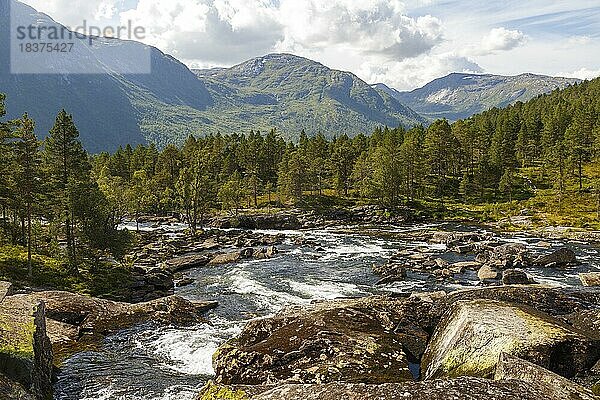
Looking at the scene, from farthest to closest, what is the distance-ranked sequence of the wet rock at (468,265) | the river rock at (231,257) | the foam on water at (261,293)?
1. the river rock at (231,257)
2. the wet rock at (468,265)
3. the foam on water at (261,293)

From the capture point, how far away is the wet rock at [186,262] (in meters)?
61.3

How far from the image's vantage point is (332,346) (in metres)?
16.9

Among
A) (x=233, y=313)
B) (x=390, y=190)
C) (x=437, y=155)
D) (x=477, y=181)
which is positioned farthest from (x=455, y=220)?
(x=233, y=313)

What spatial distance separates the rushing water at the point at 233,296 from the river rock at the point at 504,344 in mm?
12068

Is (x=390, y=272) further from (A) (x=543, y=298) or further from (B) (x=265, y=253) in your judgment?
(A) (x=543, y=298)

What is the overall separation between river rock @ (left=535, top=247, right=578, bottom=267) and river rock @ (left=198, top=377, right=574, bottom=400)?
52605 millimetres

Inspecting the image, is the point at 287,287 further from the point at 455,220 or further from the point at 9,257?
the point at 455,220

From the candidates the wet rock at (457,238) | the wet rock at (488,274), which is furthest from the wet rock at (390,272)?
the wet rock at (457,238)

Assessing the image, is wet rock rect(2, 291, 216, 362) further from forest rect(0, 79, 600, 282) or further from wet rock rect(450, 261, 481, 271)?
wet rock rect(450, 261, 481, 271)

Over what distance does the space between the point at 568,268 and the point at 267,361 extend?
169 ft

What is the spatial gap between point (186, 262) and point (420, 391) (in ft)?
187

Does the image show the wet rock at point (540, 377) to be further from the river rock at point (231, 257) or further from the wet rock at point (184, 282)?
the river rock at point (231, 257)

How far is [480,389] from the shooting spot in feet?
33.2

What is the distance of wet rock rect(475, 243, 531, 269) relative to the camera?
56319mm
